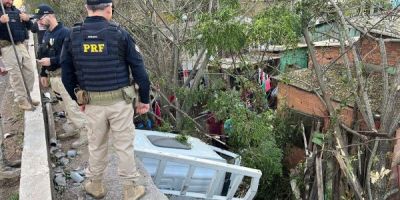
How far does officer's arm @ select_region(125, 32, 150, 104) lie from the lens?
120 inches

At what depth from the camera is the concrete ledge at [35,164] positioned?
321cm

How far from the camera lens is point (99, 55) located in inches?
117

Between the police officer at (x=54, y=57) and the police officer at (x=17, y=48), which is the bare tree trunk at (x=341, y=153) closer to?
the police officer at (x=54, y=57)

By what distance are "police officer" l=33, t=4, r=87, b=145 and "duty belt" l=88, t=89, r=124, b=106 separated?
171 cm

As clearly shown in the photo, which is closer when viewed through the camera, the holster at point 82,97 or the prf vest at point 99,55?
the prf vest at point 99,55

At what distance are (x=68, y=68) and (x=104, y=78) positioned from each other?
342 millimetres

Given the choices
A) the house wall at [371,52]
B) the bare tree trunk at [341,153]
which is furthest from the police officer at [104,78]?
the house wall at [371,52]

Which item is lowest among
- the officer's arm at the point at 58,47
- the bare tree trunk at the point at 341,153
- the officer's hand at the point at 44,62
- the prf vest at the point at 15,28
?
the bare tree trunk at the point at 341,153

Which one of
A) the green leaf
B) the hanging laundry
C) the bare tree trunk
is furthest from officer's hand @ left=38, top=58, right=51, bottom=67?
the hanging laundry

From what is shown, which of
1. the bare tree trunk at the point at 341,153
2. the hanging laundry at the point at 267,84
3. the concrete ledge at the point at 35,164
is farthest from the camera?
the hanging laundry at the point at 267,84

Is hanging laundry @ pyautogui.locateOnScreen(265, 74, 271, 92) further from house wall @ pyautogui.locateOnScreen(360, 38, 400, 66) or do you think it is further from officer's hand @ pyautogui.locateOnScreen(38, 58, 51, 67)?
officer's hand @ pyautogui.locateOnScreen(38, 58, 51, 67)

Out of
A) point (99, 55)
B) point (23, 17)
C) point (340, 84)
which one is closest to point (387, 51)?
point (340, 84)

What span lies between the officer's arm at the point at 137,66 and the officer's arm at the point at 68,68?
0.48 m

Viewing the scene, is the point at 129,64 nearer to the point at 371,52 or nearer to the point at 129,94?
the point at 129,94
